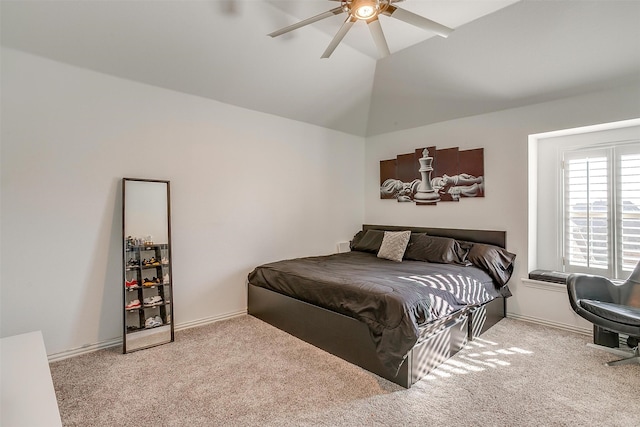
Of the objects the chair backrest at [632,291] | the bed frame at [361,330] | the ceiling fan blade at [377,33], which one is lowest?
the bed frame at [361,330]

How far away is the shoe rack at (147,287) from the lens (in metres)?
2.98

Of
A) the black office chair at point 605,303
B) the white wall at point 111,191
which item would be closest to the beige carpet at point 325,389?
the black office chair at point 605,303

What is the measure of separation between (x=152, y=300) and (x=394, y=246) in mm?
2850

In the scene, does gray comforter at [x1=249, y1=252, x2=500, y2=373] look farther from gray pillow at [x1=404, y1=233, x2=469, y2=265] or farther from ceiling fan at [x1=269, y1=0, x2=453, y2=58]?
ceiling fan at [x1=269, y1=0, x2=453, y2=58]

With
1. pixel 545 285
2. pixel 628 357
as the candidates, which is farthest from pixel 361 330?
pixel 545 285

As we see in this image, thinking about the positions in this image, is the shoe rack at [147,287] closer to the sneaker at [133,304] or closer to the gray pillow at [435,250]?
the sneaker at [133,304]

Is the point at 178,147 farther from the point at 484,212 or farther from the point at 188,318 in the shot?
the point at 484,212

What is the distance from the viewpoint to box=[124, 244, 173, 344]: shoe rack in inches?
117

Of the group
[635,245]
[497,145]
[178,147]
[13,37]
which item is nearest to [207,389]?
[178,147]

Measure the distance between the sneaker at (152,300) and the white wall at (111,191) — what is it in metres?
0.20

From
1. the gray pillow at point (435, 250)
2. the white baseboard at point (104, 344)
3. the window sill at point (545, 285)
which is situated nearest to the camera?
the white baseboard at point (104, 344)

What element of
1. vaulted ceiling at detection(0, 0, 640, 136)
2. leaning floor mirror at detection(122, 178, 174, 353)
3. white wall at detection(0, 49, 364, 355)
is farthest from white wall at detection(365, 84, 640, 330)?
leaning floor mirror at detection(122, 178, 174, 353)

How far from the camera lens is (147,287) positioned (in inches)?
120

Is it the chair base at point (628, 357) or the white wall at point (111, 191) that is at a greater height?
the white wall at point (111, 191)
